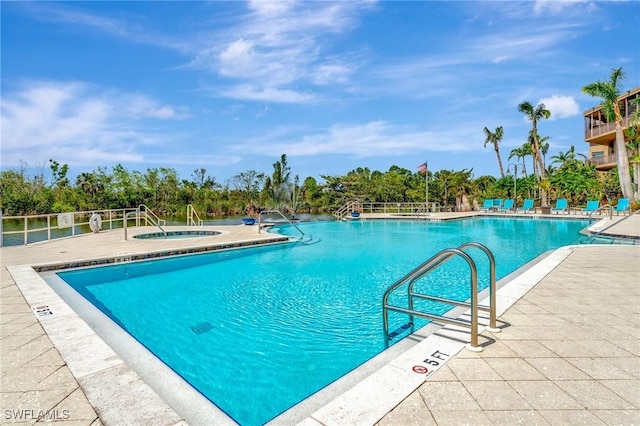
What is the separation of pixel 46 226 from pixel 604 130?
119 feet

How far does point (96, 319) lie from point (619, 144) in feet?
88.6

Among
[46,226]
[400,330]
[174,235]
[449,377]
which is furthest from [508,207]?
[46,226]

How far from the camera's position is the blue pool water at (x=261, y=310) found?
115 inches

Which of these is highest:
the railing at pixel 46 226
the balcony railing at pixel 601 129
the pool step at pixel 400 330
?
the balcony railing at pixel 601 129

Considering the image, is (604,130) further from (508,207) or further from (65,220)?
(65,220)

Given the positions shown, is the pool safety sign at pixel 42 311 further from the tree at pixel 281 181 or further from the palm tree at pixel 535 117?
the palm tree at pixel 535 117

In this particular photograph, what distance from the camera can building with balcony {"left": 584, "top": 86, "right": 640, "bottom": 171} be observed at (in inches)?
943

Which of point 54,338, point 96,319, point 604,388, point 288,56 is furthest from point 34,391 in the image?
point 288,56

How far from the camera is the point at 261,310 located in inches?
184

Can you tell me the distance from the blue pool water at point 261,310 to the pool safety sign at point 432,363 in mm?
845

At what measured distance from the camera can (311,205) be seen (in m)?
28.8

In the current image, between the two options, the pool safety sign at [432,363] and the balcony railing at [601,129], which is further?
the balcony railing at [601,129]

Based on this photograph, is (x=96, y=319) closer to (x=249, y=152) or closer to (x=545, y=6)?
(x=545, y=6)

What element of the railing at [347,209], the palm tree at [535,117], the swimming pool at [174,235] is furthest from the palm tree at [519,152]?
the swimming pool at [174,235]
